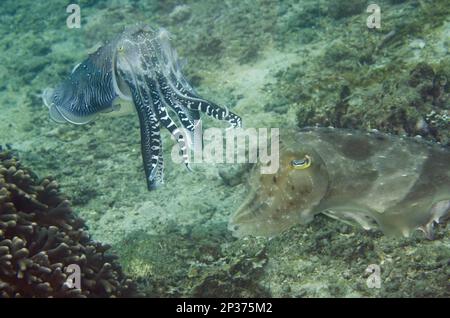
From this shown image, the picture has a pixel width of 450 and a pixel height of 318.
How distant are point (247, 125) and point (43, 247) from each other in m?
4.07

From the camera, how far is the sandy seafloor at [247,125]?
4.26 meters

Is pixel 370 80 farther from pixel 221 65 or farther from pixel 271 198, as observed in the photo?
pixel 221 65

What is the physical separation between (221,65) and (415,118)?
5433 millimetres

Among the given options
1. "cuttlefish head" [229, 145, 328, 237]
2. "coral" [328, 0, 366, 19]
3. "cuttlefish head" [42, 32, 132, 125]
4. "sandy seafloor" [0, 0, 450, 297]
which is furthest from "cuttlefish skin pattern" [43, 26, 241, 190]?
"coral" [328, 0, 366, 19]

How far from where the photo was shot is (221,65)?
984 centimetres

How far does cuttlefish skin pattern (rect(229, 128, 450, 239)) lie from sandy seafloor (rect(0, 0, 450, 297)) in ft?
1.48

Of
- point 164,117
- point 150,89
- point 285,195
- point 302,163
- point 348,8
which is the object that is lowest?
point 285,195

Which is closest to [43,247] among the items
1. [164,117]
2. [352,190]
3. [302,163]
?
[164,117]

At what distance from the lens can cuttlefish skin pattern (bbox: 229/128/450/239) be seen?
389 cm

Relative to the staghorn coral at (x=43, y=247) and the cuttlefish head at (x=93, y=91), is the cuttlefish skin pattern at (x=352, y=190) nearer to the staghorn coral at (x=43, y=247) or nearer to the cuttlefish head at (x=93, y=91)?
the staghorn coral at (x=43, y=247)

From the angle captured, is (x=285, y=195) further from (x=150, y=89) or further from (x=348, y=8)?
(x=348, y=8)

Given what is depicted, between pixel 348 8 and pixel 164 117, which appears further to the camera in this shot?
pixel 348 8

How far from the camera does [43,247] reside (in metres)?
4.50
